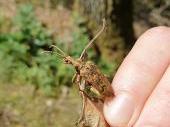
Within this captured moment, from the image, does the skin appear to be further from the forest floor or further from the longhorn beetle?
the forest floor

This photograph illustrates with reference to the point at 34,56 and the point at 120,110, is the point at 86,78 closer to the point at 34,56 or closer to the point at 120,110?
the point at 120,110

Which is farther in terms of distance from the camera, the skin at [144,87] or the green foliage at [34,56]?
the green foliage at [34,56]

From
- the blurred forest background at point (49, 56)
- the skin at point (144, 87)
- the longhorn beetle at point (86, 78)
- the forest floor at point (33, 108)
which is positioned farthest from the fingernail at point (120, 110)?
the forest floor at point (33, 108)

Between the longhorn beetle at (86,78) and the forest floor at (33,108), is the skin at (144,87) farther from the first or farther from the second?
the forest floor at (33,108)

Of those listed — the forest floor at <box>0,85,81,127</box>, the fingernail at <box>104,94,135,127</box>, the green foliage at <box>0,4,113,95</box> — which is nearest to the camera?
the fingernail at <box>104,94,135,127</box>

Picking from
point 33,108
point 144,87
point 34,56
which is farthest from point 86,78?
point 34,56

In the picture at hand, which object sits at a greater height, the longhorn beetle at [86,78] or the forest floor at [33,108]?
the longhorn beetle at [86,78]

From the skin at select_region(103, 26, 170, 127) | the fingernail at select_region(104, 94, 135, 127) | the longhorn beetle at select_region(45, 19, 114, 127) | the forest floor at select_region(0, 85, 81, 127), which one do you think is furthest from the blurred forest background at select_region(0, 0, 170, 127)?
the longhorn beetle at select_region(45, 19, 114, 127)

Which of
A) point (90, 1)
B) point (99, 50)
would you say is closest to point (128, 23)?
point (99, 50)
